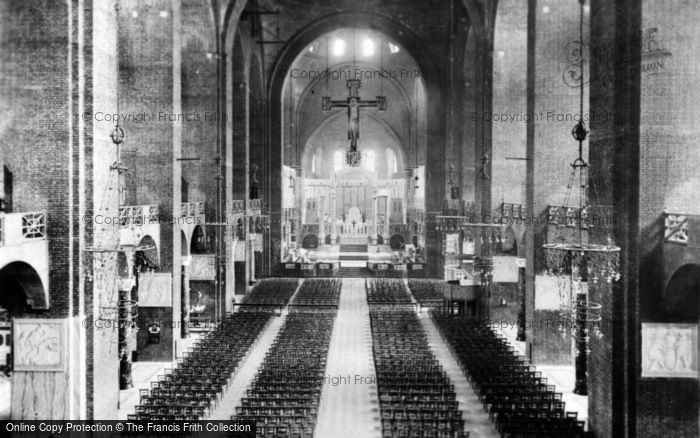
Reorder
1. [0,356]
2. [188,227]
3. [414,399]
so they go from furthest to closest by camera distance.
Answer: [188,227] → [0,356] → [414,399]

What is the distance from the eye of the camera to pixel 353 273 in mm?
43375

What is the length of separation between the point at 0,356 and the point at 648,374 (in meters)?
20.0

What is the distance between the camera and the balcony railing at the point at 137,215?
1892cm

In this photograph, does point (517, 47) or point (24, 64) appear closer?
point (24, 64)

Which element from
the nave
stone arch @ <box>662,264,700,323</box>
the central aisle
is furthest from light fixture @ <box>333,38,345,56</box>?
stone arch @ <box>662,264,700,323</box>

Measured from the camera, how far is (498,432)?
50.5 ft

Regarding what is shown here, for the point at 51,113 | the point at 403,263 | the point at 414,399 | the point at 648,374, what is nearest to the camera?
the point at 648,374

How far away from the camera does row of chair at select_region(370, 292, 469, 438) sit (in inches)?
563

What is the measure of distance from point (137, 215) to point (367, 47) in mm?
33731

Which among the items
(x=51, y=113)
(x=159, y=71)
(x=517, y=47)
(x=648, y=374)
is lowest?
(x=648, y=374)

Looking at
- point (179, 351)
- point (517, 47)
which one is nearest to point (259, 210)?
point (179, 351)

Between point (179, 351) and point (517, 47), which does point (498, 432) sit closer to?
point (179, 351)

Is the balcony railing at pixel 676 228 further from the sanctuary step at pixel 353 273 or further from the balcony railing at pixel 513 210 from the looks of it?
the sanctuary step at pixel 353 273

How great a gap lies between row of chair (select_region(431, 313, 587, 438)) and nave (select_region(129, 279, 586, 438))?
0.03m
